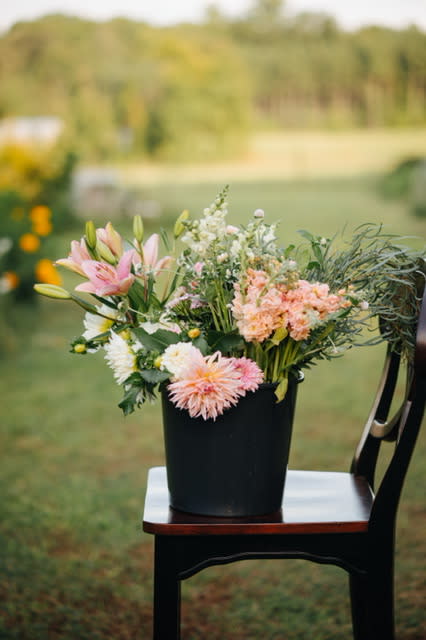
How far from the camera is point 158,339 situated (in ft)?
4.51

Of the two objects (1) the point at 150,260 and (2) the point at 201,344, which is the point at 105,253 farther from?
(2) the point at 201,344

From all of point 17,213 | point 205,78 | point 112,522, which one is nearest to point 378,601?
point 112,522

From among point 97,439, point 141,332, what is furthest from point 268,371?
point 97,439

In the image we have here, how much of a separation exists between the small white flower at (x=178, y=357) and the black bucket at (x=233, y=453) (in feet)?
0.29

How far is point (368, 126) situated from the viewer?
35.2 ft

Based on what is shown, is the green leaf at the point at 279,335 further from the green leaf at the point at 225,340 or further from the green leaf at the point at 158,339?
the green leaf at the point at 158,339

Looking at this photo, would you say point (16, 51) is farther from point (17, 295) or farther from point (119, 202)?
point (17, 295)

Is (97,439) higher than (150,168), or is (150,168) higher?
(150,168)

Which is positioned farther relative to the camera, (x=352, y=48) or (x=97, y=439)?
(x=352, y=48)

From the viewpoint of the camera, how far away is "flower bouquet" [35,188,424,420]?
1.33m

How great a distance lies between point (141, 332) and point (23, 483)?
240 centimetres

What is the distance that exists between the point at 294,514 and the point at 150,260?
0.53 meters

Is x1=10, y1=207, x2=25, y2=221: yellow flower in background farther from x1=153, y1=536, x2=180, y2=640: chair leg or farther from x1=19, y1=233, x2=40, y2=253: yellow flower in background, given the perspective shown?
x1=153, y1=536, x2=180, y2=640: chair leg

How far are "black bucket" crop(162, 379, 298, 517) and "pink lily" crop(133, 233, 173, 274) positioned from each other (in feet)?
0.74
